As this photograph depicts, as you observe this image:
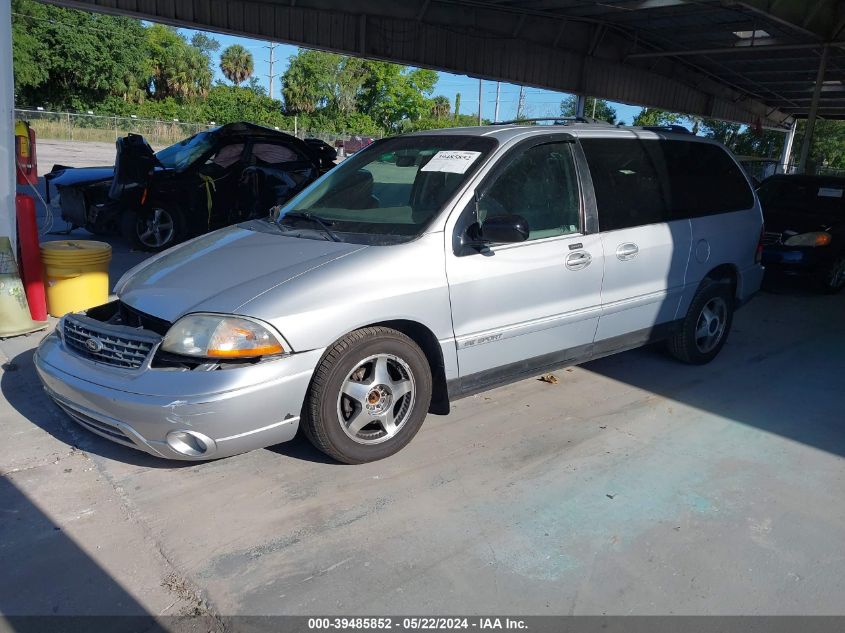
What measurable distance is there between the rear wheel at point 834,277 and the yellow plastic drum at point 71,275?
849 cm

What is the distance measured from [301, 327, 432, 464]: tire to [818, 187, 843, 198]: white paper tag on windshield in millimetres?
8096

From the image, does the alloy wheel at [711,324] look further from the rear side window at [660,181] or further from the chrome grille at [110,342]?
the chrome grille at [110,342]

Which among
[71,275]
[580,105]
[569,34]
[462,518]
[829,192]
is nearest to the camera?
[462,518]

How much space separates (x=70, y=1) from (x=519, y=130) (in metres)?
9.04

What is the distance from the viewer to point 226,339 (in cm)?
321

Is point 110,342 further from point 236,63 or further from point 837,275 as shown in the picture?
point 236,63

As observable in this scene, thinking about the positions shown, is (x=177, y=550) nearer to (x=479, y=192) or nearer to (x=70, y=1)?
(x=479, y=192)

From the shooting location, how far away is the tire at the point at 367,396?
342 centimetres

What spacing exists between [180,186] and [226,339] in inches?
269

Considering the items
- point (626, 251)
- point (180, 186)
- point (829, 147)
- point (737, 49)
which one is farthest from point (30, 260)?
point (829, 147)

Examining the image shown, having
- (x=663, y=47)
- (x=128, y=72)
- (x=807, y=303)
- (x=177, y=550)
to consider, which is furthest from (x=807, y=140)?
(x=128, y=72)

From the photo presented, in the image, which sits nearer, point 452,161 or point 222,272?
point 222,272

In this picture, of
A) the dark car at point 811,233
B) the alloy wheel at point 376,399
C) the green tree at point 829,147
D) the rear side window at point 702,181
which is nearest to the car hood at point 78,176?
the alloy wheel at point 376,399

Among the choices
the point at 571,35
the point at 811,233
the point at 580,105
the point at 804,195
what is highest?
the point at 571,35
